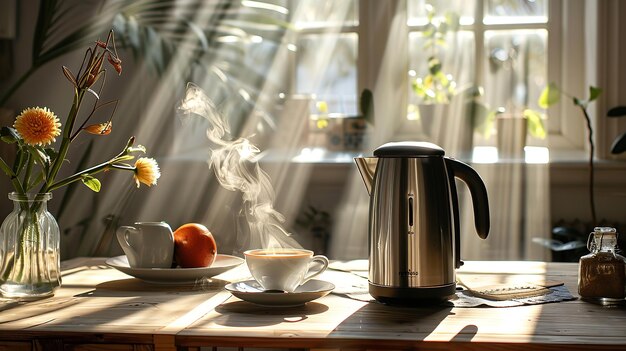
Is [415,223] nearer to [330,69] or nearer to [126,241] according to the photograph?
[126,241]

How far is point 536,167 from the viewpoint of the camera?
2.73 m

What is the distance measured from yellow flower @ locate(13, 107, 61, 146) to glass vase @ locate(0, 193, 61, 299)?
3.9 inches

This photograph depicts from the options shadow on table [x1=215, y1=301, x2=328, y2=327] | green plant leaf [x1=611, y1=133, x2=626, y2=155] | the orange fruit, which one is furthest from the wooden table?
green plant leaf [x1=611, y1=133, x2=626, y2=155]

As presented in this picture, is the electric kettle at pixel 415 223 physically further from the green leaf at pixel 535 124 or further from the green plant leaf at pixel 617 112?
the green leaf at pixel 535 124

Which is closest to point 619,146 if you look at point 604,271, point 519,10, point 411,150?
point 519,10

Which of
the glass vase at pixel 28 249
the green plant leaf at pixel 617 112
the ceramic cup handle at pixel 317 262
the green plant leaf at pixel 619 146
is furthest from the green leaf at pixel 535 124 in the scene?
the glass vase at pixel 28 249

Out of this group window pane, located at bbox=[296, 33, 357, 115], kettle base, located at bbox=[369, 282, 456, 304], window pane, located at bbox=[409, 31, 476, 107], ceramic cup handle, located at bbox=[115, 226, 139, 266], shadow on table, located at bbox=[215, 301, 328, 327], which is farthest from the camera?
window pane, located at bbox=[296, 33, 357, 115]

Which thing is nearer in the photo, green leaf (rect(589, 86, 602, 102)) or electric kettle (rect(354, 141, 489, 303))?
electric kettle (rect(354, 141, 489, 303))

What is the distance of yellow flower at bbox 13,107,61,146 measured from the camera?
1.36 metres

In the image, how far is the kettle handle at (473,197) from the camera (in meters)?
1.38

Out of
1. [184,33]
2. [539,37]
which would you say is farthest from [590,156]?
[184,33]

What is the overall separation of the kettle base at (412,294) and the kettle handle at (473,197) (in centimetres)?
7

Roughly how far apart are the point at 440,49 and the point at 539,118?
44 cm

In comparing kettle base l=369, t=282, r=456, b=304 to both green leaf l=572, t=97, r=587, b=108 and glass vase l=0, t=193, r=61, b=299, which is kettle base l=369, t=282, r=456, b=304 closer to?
glass vase l=0, t=193, r=61, b=299
